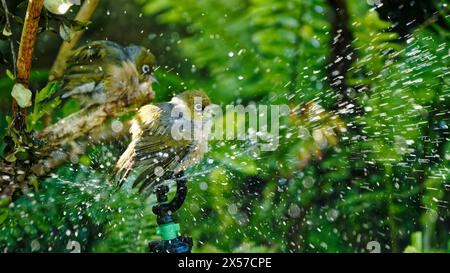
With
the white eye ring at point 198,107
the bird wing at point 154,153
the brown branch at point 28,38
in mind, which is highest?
the brown branch at point 28,38

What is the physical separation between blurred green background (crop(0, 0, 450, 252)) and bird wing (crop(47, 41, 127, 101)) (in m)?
0.11

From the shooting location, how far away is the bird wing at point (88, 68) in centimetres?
124

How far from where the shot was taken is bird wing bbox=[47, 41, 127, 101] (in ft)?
4.06

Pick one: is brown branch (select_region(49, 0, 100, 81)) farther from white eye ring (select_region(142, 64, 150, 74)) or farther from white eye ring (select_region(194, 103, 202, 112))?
white eye ring (select_region(194, 103, 202, 112))

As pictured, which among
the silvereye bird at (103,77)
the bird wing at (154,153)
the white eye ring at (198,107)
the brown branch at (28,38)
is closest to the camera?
the brown branch at (28,38)

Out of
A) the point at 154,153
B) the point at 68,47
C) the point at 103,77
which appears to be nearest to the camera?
the point at 154,153

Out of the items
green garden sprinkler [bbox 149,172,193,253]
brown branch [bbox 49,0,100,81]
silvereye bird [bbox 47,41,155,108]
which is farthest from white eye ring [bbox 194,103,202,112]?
brown branch [bbox 49,0,100,81]

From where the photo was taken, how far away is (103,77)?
1.24 metres

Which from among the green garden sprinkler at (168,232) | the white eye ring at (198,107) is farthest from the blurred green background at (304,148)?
the green garden sprinkler at (168,232)

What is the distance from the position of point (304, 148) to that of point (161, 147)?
1.75ft

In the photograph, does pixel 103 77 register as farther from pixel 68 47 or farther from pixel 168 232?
pixel 168 232

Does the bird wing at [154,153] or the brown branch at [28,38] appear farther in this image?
the bird wing at [154,153]

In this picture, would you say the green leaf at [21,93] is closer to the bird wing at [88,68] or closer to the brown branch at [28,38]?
the brown branch at [28,38]

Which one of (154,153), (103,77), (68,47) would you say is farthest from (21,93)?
(68,47)
